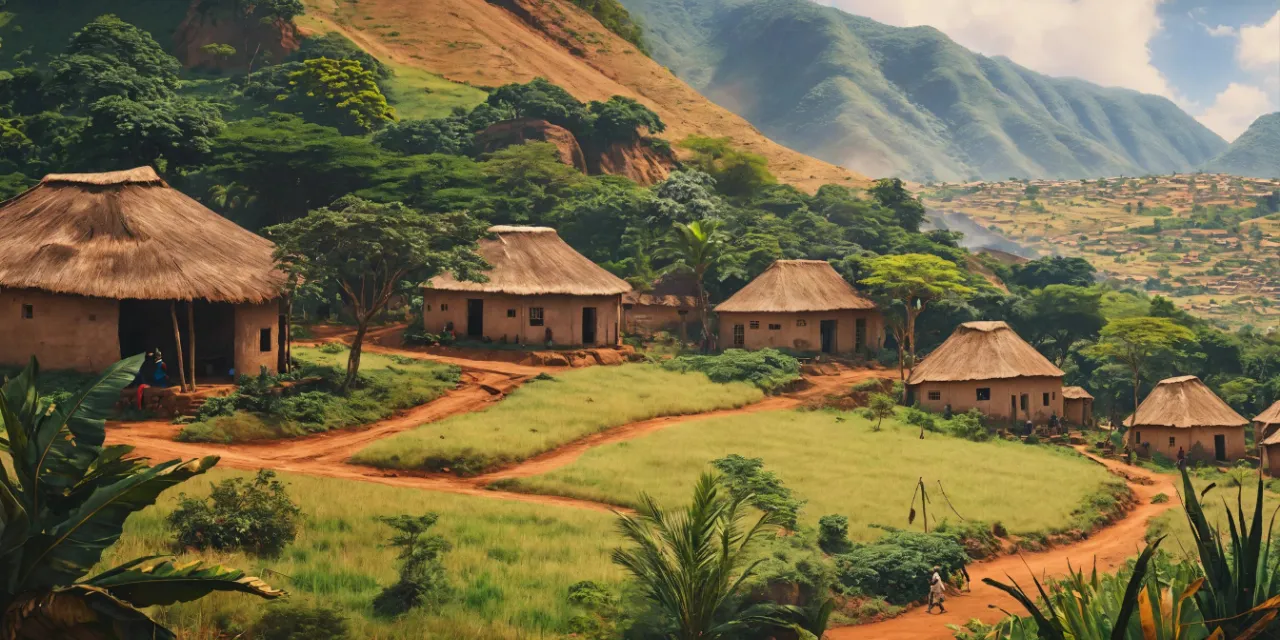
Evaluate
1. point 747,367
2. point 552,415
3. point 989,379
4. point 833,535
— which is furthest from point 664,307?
point 833,535

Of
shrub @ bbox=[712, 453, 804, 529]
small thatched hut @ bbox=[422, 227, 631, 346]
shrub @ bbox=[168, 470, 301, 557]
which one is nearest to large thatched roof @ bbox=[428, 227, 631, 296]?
small thatched hut @ bbox=[422, 227, 631, 346]

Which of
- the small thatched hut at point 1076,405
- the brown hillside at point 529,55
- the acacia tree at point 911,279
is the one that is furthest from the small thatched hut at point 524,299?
the brown hillside at point 529,55

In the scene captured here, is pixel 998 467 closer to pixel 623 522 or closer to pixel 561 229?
pixel 623 522

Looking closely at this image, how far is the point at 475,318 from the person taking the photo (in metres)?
41.2

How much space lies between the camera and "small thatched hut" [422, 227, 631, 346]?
40.6 m

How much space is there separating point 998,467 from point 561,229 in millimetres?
26211

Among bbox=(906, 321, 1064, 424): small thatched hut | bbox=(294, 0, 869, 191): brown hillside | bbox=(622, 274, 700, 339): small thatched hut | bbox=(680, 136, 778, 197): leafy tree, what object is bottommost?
bbox=(906, 321, 1064, 424): small thatched hut

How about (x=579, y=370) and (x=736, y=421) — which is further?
(x=579, y=370)

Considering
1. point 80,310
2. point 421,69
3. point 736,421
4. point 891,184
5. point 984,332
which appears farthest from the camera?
point 421,69

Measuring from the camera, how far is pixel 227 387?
97.8 feet

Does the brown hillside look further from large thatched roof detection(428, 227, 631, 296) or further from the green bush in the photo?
the green bush

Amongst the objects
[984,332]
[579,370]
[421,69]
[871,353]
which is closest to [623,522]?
[579,370]

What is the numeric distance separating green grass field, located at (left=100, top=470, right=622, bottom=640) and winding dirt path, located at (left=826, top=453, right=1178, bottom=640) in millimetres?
4564

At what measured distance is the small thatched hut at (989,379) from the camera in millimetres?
39312
